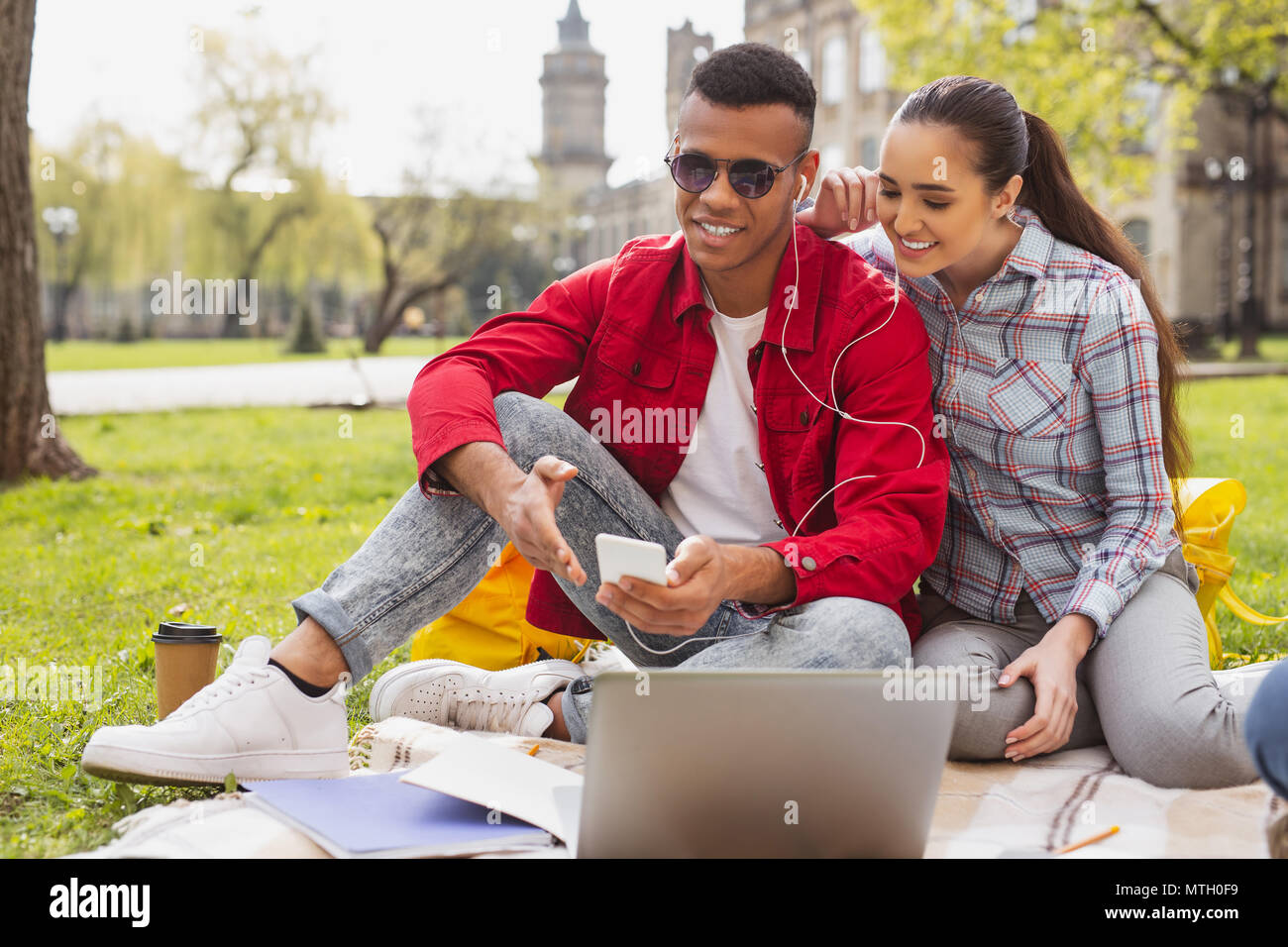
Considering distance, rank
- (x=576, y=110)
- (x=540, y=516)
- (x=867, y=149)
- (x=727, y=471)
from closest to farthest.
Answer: (x=540, y=516) → (x=727, y=471) → (x=867, y=149) → (x=576, y=110)

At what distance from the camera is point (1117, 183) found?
791 inches

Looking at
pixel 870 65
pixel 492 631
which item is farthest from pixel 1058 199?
pixel 870 65

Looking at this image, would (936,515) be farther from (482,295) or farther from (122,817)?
(482,295)

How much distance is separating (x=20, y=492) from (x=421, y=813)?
5504 mm

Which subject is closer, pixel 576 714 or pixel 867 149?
pixel 576 714

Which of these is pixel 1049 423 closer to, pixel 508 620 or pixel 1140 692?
pixel 1140 692

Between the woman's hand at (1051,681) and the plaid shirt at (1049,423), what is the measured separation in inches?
2.4

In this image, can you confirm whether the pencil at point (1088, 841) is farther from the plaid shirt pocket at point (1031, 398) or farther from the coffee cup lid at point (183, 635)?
the coffee cup lid at point (183, 635)

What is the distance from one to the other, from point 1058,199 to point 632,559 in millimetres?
1600

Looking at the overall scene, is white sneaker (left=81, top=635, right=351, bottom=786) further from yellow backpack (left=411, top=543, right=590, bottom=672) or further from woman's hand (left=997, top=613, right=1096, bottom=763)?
woman's hand (left=997, top=613, right=1096, bottom=763)

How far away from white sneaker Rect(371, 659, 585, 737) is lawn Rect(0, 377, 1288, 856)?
223 mm

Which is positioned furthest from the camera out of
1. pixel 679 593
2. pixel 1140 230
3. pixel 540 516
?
pixel 1140 230

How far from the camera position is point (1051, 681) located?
255 centimetres

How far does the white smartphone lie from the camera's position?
195cm
